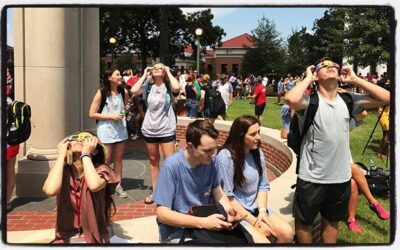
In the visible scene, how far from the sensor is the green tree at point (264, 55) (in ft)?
123

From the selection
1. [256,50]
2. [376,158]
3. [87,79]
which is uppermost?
[256,50]

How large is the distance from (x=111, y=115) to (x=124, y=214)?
3.75ft

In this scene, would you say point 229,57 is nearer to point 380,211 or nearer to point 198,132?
point 380,211

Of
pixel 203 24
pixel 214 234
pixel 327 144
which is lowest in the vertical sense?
pixel 214 234

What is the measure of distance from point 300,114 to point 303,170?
0.43m

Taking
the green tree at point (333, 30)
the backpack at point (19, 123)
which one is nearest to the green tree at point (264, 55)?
the green tree at point (333, 30)

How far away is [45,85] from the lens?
504 centimetres

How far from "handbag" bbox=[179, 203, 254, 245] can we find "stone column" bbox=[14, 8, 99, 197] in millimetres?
2918

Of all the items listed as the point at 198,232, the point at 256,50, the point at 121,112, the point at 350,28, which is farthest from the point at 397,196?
the point at 256,50

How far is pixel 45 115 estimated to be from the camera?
16.8 feet

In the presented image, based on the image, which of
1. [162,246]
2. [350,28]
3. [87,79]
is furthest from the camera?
[350,28]

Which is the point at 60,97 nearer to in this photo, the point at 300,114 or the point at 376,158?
the point at 300,114

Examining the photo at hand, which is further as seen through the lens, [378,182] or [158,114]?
[378,182]

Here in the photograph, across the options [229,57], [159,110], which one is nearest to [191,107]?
[159,110]
